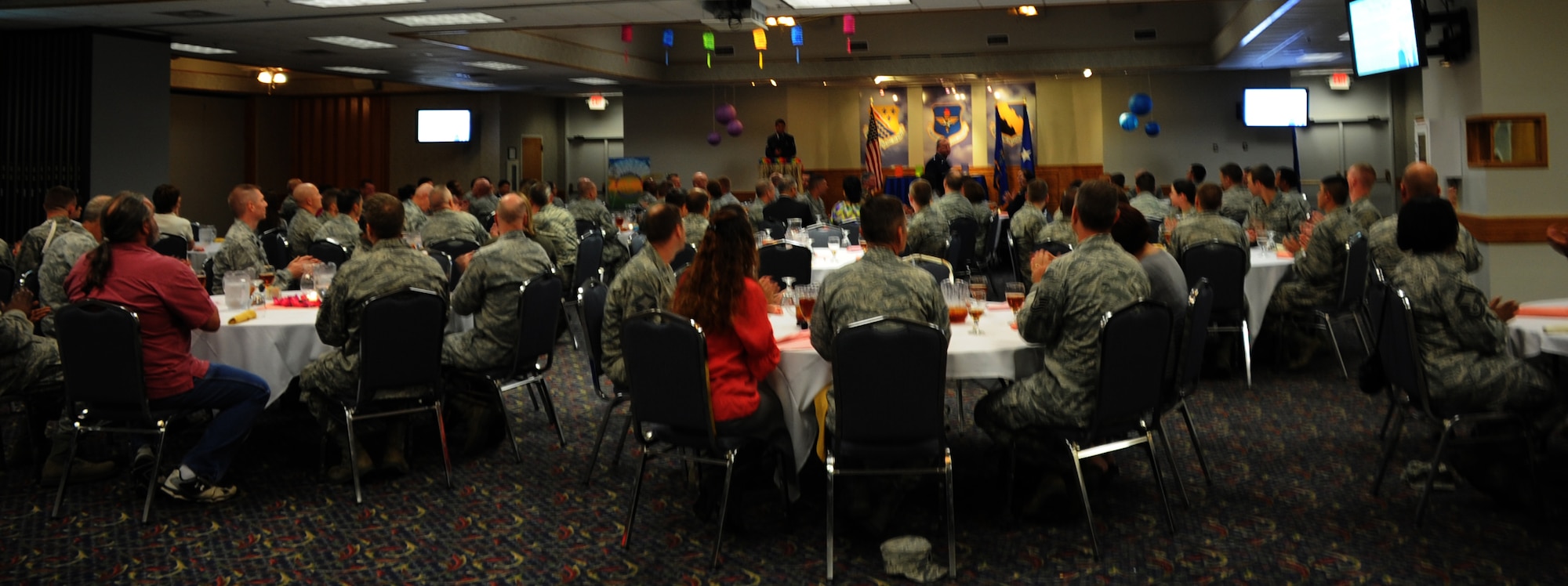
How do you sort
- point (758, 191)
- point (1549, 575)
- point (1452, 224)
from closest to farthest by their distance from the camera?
point (1549, 575)
point (1452, 224)
point (758, 191)

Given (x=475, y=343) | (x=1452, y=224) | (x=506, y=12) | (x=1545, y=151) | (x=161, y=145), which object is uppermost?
(x=506, y=12)

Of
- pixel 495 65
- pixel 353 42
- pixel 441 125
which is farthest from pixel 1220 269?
pixel 441 125

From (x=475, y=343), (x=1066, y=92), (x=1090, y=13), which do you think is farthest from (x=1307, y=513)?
(x=1066, y=92)

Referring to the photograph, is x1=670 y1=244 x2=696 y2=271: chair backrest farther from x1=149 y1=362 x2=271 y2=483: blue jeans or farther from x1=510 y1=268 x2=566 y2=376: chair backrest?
x1=149 y1=362 x2=271 y2=483: blue jeans

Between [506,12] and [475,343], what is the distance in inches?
A: 248

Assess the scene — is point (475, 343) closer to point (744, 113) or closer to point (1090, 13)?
point (1090, 13)

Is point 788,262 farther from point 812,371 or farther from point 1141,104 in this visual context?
point 1141,104

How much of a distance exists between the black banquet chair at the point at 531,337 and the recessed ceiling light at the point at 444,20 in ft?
20.9

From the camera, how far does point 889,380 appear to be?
360cm

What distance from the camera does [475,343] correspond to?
17.3ft

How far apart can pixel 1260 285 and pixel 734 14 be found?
5124 mm

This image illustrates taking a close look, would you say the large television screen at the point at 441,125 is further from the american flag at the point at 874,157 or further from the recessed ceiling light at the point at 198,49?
the american flag at the point at 874,157

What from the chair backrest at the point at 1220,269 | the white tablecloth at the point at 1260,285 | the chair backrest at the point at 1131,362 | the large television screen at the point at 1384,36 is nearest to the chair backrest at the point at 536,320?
the chair backrest at the point at 1131,362

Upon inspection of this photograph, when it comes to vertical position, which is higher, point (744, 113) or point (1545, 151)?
point (744, 113)
